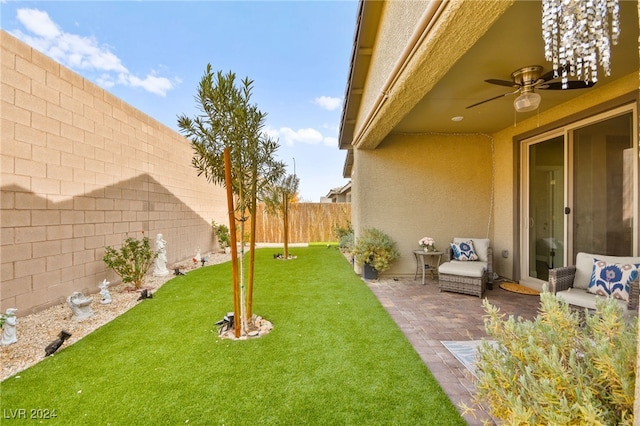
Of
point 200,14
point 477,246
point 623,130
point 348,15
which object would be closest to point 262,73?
point 200,14

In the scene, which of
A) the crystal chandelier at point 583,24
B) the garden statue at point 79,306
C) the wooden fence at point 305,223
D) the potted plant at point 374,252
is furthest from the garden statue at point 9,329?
the wooden fence at point 305,223

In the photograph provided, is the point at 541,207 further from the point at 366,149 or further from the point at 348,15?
the point at 348,15

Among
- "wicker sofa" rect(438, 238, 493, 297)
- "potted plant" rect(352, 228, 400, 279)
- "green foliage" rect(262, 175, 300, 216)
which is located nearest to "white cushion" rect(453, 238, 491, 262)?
"wicker sofa" rect(438, 238, 493, 297)

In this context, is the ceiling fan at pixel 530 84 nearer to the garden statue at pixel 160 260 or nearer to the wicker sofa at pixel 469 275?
the wicker sofa at pixel 469 275

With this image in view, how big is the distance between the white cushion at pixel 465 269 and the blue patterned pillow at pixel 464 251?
0.68ft

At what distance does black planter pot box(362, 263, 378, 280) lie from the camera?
5.90 m

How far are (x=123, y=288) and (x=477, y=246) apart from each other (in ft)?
21.6

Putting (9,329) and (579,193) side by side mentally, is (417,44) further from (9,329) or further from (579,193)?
(9,329)

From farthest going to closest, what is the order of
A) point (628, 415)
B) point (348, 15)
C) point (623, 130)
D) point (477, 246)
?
1. point (348, 15)
2. point (477, 246)
3. point (623, 130)
4. point (628, 415)

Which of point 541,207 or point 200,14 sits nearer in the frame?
point 541,207

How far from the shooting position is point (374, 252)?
582cm

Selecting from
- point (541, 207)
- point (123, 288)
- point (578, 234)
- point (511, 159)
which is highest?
point (511, 159)

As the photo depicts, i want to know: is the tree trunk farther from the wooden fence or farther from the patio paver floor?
the wooden fence

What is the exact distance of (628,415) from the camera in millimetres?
1018
